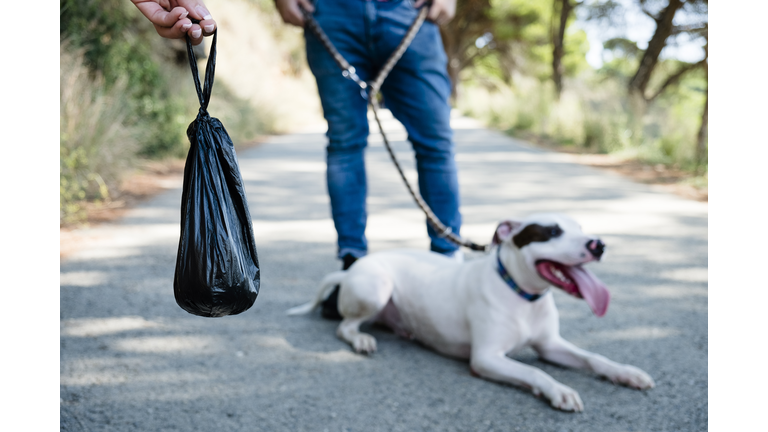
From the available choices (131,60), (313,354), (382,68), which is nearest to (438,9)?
(382,68)

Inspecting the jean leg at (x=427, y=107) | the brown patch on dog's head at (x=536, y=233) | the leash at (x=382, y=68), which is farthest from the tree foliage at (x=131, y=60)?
the brown patch on dog's head at (x=536, y=233)

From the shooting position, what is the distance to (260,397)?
2287mm

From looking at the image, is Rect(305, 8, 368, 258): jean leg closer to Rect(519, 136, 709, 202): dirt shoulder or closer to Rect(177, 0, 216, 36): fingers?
Rect(177, 0, 216, 36): fingers

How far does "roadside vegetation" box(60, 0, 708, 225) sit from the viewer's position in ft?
21.0

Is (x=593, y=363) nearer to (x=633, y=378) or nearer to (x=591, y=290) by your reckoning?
(x=633, y=378)

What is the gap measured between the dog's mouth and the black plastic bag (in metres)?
1.12

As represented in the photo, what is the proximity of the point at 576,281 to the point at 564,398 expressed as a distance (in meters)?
0.42

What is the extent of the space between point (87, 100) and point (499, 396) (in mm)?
5555

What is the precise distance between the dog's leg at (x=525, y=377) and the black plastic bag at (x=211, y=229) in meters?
1.09

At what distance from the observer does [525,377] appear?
2.30 meters

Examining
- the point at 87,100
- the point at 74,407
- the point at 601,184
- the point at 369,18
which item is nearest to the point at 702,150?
the point at 601,184

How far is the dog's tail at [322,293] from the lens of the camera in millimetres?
3092

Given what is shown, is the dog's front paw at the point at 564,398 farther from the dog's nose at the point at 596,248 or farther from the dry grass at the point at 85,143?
the dry grass at the point at 85,143

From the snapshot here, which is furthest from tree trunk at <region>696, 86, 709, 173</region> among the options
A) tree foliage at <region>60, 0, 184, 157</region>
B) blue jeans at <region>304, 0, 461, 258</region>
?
tree foliage at <region>60, 0, 184, 157</region>
